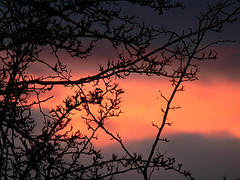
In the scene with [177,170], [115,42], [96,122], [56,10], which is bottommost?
[177,170]

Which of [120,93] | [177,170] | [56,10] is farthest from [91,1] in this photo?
[177,170]

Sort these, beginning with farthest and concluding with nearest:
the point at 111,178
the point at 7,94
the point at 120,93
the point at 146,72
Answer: the point at 120,93
the point at 111,178
the point at 146,72
the point at 7,94

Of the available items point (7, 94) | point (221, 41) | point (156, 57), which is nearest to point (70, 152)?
point (7, 94)

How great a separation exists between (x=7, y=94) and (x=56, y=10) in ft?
4.73

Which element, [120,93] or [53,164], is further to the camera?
[120,93]

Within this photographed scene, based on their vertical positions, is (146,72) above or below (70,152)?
above

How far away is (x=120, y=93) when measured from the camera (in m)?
6.55

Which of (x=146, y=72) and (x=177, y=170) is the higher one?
(x=146, y=72)

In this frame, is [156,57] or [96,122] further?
[96,122]

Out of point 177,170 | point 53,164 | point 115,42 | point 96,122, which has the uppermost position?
point 115,42

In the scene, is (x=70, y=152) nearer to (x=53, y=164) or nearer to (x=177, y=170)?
(x=53, y=164)

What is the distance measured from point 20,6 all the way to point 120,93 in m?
2.34

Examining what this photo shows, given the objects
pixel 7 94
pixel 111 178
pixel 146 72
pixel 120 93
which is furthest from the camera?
→ pixel 120 93

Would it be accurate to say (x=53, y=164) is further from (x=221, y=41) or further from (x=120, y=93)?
(x=221, y=41)
